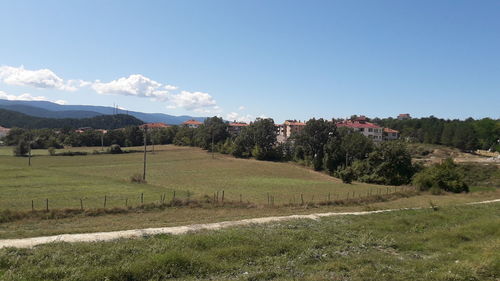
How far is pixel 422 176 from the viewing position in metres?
62.2

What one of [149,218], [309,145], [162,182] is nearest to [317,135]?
[309,145]

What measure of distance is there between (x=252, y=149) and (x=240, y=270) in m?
102

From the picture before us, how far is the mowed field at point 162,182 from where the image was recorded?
41.1 m

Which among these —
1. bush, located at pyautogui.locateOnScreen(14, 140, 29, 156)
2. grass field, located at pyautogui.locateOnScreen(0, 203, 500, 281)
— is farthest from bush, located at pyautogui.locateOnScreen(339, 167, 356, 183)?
bush, located at pyautogui.locateOnScreen(14, 140, 29, 156)

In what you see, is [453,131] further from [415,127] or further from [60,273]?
[60,273]

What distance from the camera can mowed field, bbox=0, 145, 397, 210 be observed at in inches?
1619

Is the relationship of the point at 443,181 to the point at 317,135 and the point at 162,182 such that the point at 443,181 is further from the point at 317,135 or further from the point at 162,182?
the point at 162,182

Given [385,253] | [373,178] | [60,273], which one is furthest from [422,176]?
[60,273]

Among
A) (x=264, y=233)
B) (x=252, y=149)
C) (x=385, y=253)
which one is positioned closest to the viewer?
(x=385, y=253)

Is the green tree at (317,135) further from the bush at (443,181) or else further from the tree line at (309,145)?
the bush at (443,181)

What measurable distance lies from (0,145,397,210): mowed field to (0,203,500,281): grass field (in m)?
22.5

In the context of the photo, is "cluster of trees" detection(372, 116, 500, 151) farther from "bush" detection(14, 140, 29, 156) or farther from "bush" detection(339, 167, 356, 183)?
"bush" detection(14, 140, 29, 156)

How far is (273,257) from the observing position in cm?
1436

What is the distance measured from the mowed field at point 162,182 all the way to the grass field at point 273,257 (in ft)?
73.7
